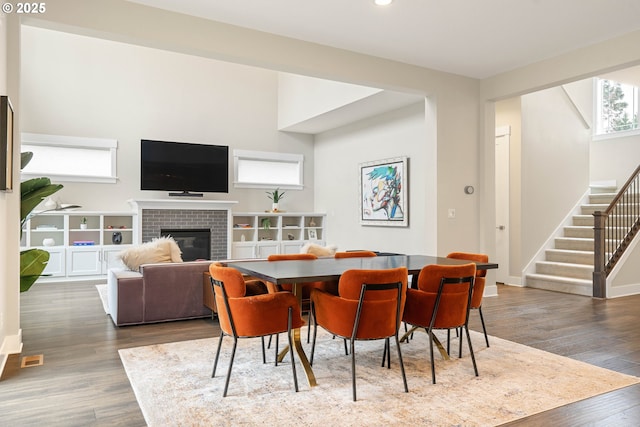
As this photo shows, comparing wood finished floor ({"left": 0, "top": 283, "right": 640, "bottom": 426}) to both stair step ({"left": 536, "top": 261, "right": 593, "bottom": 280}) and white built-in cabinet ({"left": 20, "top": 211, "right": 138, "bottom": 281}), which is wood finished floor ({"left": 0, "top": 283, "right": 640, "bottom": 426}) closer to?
stair step ({"left": 536, "top": 261, "right": 593, "bottom": 280})

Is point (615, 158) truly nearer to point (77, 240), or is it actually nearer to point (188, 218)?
point (188, 218)

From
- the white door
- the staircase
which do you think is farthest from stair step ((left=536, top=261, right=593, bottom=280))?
the white door

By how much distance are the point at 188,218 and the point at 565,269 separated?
20.7ft

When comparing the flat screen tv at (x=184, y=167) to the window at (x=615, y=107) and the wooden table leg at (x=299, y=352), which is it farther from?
→ the window at (x=615, y=107)

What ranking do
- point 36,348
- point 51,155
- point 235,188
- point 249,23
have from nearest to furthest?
point 36,348 → point 249,23 → point 51,155 → point 235,188

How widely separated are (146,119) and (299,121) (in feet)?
9.24

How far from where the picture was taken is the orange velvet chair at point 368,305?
2.83m

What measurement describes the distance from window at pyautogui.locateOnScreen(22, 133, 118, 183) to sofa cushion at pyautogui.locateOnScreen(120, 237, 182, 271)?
3.90 m

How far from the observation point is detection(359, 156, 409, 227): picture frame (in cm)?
752

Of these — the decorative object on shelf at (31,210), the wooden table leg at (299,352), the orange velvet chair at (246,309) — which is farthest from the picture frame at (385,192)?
the decorative object on shelf at (31,210)

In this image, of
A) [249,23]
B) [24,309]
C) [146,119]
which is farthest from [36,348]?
[146,119]

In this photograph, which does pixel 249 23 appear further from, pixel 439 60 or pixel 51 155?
pixel 51 155

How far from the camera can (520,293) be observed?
6.64 meters

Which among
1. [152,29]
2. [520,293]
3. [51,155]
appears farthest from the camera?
[51,155]
